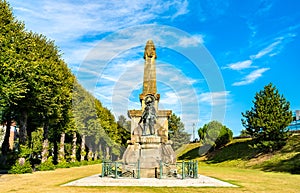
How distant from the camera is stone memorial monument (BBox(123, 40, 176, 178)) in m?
20.0

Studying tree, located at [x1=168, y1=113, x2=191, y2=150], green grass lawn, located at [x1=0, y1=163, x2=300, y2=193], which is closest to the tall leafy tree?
green grass lawn, located at [x1=0, y1=163, x2=300, y2=193]

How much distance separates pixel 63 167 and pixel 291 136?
37144 mm

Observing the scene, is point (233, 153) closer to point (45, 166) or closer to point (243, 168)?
point (243, 168)

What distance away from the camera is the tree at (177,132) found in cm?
7408

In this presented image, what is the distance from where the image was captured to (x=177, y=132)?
248 ft

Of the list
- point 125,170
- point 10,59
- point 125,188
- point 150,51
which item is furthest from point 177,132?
point 125,188

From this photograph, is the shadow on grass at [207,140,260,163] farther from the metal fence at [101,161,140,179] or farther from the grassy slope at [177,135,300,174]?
the metal fence at [101,161,140,179]

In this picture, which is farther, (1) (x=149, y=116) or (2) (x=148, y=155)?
(1) (x=149, y=116)

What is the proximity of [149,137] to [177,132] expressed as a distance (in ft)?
182

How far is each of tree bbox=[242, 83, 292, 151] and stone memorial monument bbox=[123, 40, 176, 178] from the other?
2476cm

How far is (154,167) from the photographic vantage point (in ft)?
64.7

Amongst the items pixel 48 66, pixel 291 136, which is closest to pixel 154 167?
pixel 48 66

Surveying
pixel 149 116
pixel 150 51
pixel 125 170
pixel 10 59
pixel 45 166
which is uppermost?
pixel 150 51

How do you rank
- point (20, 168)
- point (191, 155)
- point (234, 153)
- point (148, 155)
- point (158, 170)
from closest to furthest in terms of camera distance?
1. point (158, 170)
2. point (148, 155)
3. point (20, 168)
4. point (234, 153)
5. point (191, 155)
